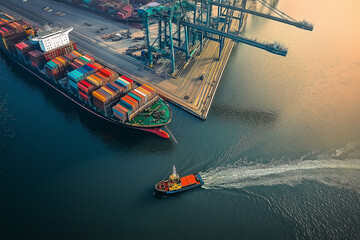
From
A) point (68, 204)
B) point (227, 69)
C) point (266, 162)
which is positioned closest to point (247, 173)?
point (266, 162)

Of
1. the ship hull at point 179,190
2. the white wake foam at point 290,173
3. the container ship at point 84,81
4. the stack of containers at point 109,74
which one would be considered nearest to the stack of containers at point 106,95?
the container ship at point 84,81

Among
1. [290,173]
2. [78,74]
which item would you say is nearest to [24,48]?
[78,74]

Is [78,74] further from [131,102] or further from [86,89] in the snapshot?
[131,102]

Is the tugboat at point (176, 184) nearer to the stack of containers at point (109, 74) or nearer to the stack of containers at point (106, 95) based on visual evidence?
the stack of containers at point (106, 95)

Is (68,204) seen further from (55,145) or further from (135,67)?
(135,67)

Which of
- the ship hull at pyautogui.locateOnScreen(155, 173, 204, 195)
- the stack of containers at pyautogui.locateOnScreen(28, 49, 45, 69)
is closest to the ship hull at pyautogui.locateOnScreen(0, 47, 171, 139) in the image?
the stack of containers at pyautogui.locateOnScreen(28, 49, 45, 69)

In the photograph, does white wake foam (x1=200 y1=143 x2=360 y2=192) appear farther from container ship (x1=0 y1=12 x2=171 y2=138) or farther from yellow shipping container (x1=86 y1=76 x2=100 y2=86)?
yellow shipping container (x1=86 y1=76 x2=100 y2=86)
